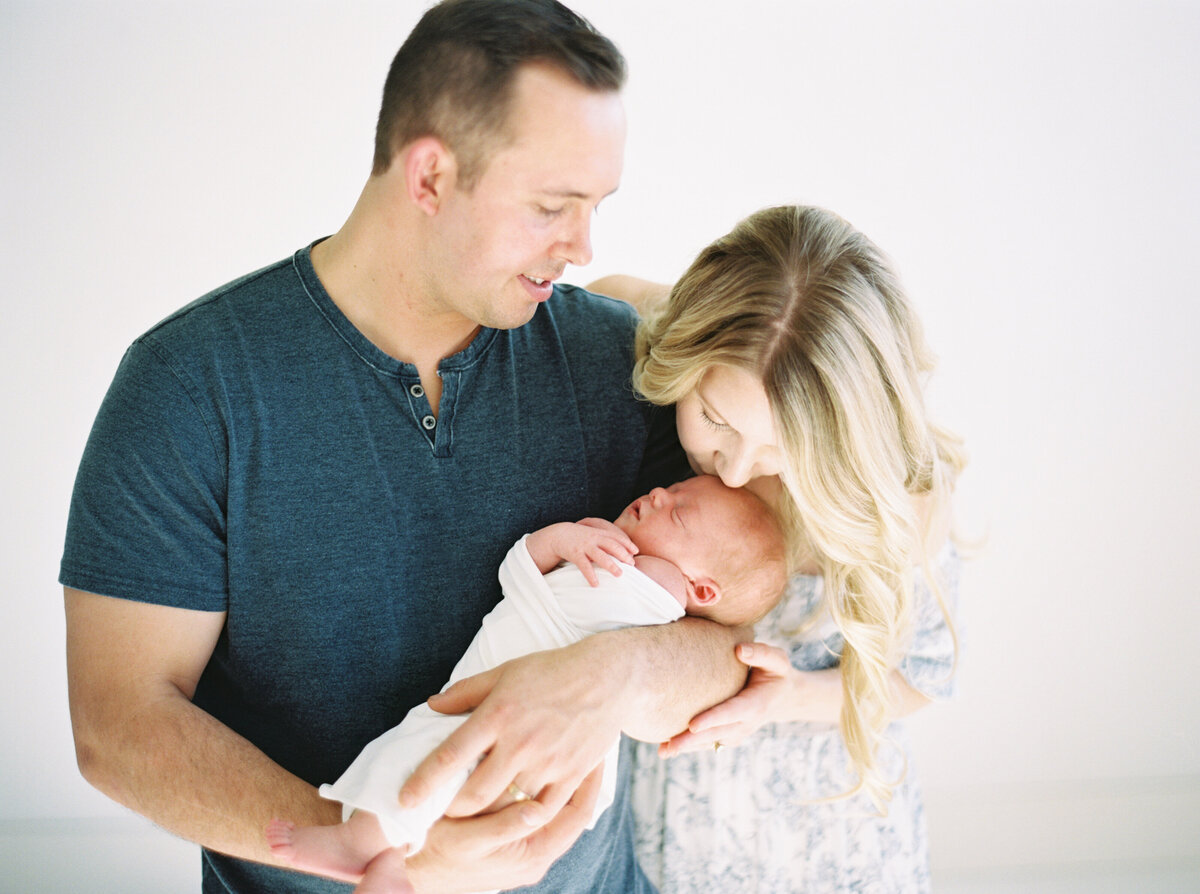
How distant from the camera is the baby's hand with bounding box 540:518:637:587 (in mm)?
1426

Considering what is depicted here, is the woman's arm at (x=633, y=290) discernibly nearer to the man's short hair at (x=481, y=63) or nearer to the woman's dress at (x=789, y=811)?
the man's short hair at (x=481, y=63)

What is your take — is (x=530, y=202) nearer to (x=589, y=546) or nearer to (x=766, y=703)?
(x=589, y=546)

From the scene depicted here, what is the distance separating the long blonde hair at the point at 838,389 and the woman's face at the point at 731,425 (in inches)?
1.0

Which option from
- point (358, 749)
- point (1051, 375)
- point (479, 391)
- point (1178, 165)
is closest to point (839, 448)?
point (479, 391)

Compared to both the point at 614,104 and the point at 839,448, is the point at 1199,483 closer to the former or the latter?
the point at 839,448

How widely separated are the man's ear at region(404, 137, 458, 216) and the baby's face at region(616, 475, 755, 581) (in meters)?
0.65

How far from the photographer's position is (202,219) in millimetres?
2268

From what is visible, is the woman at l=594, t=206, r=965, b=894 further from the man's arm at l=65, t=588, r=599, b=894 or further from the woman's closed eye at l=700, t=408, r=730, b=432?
the man's arm at l=65, t=588, r=599, b=894

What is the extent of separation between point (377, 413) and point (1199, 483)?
234cm

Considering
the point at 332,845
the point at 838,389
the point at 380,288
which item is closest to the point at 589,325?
the point at 380,288

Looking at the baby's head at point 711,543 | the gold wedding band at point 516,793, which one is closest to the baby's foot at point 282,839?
the gold wedding band at point 516,793

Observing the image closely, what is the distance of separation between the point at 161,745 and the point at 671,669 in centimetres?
77

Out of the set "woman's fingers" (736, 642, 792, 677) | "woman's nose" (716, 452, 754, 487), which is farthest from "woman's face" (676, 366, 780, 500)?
"woman's fingers" (736, 642, 792, 677)

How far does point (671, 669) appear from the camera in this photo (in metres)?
1.40
